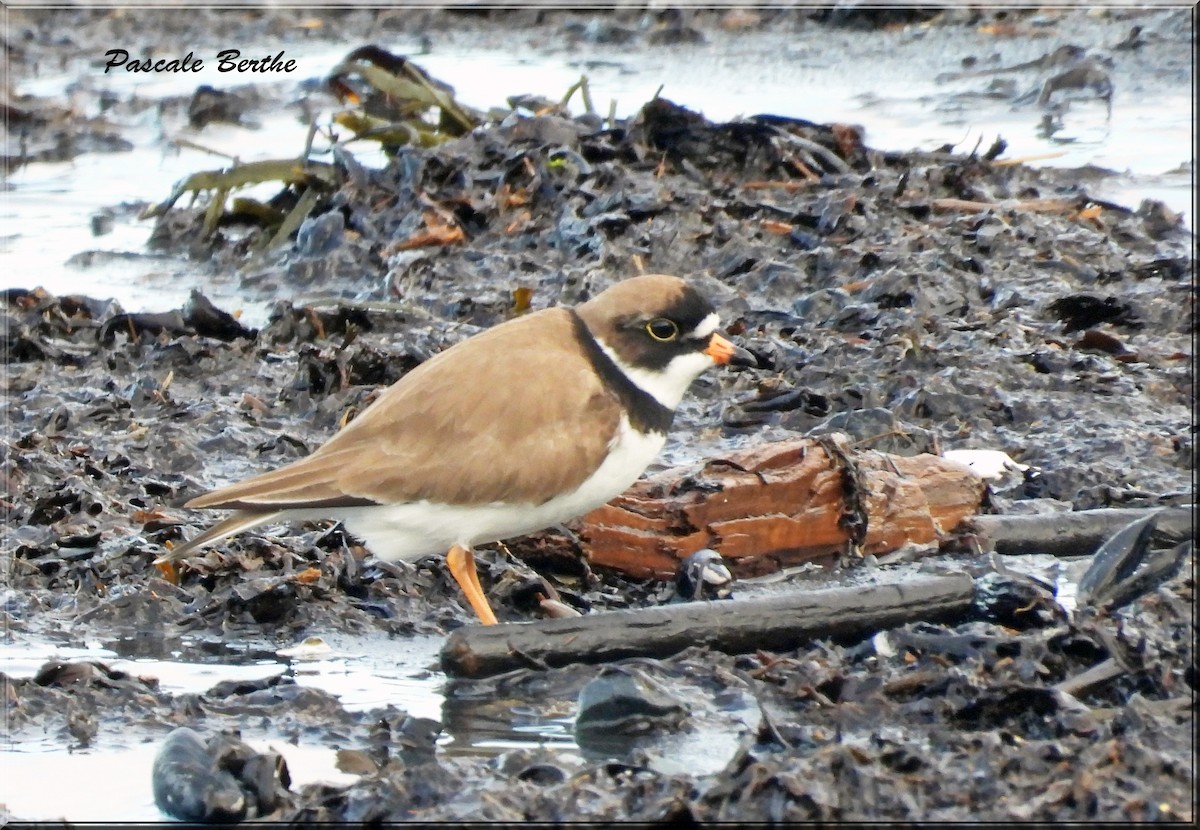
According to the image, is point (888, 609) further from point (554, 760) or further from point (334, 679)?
point (334, 679)

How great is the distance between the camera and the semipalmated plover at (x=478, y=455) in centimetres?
466

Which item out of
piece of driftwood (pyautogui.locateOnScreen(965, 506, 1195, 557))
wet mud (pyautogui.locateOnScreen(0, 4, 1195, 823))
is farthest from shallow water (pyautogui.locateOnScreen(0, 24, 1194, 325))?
piece of driftwood (pyautogui.locateOnScreen(965, 506, 1195, 557))

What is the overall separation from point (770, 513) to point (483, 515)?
92 cm

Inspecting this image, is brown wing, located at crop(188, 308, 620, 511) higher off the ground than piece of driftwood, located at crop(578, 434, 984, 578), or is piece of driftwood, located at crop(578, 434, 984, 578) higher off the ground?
brown wing, located at crop(188, 308, 620, 511)

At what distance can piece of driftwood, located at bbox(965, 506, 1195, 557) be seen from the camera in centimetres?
488

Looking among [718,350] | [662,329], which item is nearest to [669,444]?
[718,350]

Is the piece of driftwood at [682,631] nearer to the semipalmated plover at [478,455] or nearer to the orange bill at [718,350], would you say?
the semipalmated plover at [478,455]

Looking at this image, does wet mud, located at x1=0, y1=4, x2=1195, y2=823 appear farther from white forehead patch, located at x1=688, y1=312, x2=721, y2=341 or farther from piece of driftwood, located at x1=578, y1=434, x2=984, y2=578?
white forehead patch, located at x1=688, y1=312, x2=721, y2=341

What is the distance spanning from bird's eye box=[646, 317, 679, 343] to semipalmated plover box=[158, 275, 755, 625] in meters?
0.06

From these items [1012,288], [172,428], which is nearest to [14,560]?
[172,428]

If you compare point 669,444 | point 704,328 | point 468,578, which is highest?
point 704,328

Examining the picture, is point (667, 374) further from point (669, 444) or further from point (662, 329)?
point (669, 444)

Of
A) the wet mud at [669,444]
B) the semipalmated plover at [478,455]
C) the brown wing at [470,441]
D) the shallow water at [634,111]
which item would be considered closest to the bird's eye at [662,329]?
the semipalmated plover at [478,455]

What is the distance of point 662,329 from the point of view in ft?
16.5
